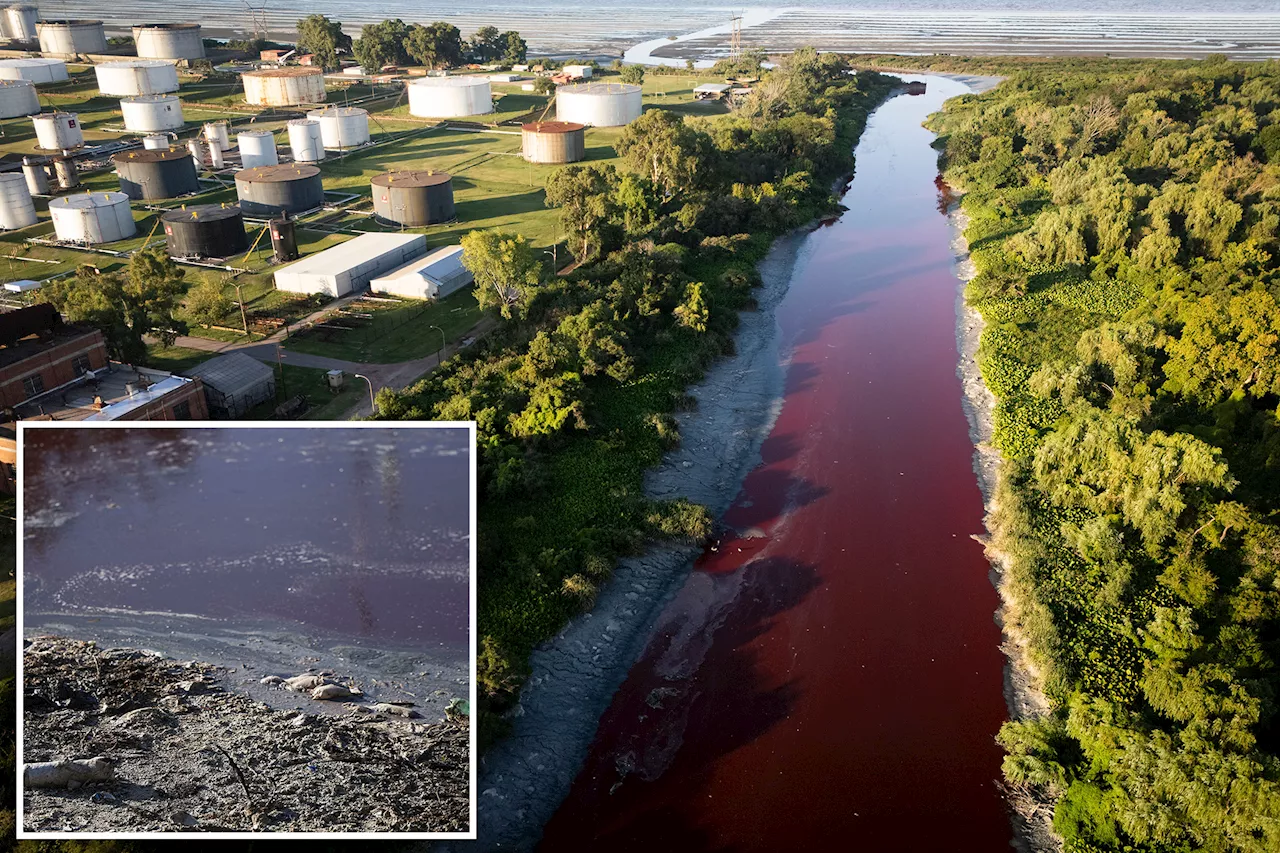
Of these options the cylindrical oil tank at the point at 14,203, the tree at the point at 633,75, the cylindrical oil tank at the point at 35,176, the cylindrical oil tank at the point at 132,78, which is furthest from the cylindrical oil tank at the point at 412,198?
the tree at the point at 633,75

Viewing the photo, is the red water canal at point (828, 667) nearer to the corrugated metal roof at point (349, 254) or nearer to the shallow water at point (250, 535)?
the shallow water at point (250, 535)

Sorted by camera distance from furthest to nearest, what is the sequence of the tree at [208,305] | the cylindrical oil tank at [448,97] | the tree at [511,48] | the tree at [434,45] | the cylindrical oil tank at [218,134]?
the tree at [511,48]
the tree at [434,45]
the cylindrical oil tank at [448,97]
the cylindrical oil tank at [218,134]
the tree at [208,305]

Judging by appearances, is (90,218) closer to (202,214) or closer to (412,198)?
(202,214)

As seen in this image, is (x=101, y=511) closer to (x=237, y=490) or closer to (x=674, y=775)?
(x=237, y=490)

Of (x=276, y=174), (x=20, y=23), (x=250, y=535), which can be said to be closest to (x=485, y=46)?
(x=20, y=23)

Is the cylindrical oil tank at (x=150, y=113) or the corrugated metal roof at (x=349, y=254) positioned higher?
the cylindrical oil tank at (x=150, y=113)

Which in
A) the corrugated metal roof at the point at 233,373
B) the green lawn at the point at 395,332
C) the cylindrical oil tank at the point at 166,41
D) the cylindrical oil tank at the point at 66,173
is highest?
the cylindrical oil tank at the point at 166,41
